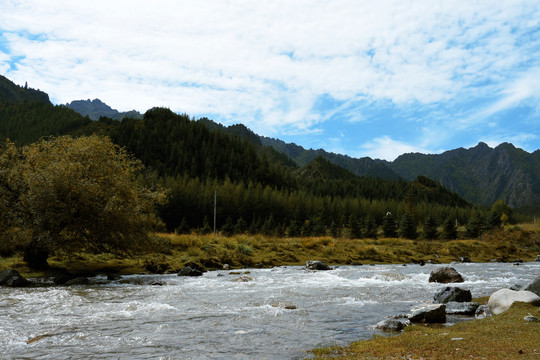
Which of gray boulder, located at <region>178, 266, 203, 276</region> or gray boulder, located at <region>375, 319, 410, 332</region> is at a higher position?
gray boulder, located at <region>375, 319, 410, 332</region>

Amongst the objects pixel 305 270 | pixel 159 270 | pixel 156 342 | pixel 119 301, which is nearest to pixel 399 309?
pixel 156 342

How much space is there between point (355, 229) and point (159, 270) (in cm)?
7361

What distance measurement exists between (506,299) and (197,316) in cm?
1166

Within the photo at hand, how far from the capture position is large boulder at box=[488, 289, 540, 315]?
554 inches

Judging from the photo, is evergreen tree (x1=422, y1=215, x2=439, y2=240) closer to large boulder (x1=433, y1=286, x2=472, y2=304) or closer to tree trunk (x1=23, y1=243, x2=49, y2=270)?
large boulder (x1=433, y1=286, x2=472, y2=304)

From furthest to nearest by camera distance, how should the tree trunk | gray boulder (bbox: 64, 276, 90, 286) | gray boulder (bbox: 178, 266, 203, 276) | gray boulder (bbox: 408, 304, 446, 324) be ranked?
gray boulder (bbox: 178, 266, 203, 276)
the tree trunk
gray boulder (bbox: 64, 276, 90, 286)
gray boulder (bbox: 408, 304, 446, 324)

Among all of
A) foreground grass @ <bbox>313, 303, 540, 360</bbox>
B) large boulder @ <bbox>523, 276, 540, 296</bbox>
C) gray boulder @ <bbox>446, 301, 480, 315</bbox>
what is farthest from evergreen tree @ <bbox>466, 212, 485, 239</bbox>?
foreground grass @ <bbox>313, 303, 540, 360</bbox>

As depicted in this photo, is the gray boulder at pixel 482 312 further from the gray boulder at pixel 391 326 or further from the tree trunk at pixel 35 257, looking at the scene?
the tree trunk at pixel 35 257

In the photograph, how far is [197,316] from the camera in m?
14.6

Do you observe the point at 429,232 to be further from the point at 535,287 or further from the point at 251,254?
the point at 535,287

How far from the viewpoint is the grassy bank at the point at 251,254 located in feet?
96.8

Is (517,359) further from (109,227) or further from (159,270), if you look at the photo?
(159,270)

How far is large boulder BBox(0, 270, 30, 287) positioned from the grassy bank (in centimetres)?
278

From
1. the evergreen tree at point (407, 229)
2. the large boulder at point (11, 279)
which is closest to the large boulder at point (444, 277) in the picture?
the large boulder at point (11, 279)
